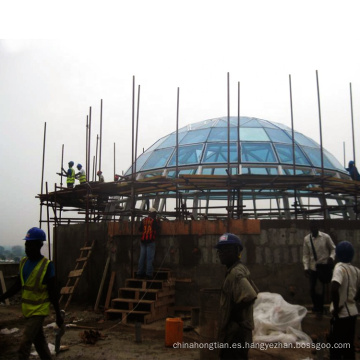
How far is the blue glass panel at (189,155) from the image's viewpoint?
546 inches

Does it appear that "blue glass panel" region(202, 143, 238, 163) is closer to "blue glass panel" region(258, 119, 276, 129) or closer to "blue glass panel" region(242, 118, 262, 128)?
"blue glass panel" region(242, 118, 262, 128)

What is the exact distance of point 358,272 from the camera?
5125 mm

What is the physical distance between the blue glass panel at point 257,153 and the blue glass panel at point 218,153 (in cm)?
29

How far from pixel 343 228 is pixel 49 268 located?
284 inches

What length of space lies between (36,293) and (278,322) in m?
4.44

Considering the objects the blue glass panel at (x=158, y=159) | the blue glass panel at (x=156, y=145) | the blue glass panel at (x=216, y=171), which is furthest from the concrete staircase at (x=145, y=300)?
the blue glass panel at (x=156, y=145)

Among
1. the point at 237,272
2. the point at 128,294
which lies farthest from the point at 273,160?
the point at 237,272

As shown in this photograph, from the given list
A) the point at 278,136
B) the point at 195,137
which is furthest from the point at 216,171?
the point at 278,136

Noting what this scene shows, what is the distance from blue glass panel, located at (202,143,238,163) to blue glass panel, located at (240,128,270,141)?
0.72m

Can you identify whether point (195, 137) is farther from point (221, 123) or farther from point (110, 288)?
point (110, 288)

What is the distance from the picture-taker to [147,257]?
32.1ft

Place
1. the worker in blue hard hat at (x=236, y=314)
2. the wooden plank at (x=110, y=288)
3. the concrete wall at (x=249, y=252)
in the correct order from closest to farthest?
the worker in blue hard hat at (x=236, y=314) < the concrete wall at (x=249, y=252) < the wooden plank at (x=110, y=288)

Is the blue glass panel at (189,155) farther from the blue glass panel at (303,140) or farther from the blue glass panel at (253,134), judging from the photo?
the blue glass panel at (303,140)

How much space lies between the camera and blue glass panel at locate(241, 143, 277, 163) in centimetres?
1362
